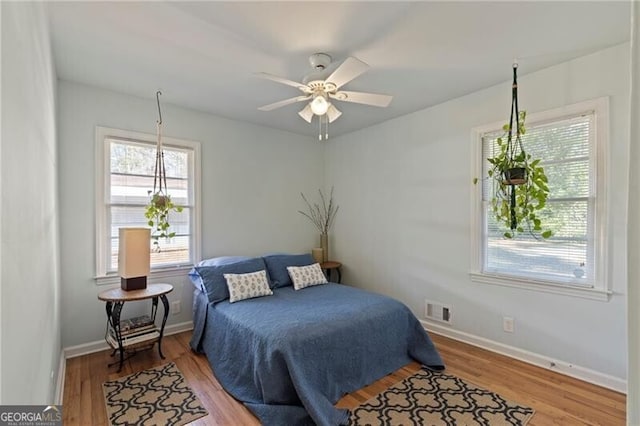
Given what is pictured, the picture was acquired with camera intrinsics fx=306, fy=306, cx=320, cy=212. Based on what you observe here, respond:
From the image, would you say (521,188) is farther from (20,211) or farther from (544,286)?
(20,211)

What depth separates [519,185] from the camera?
266 cm

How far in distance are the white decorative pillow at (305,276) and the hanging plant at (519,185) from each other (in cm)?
201

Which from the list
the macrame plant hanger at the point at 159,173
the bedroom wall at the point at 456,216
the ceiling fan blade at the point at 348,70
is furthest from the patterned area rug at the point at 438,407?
the macrame plant hanger at the point at 159,173

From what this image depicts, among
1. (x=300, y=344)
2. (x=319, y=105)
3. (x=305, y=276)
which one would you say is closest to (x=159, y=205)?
(x=305, y=276)

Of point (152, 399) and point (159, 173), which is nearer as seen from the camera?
point (152, 399)

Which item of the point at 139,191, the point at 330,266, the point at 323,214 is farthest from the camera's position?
the point at 323,214

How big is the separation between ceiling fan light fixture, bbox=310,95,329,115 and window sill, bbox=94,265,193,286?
2.45 metres

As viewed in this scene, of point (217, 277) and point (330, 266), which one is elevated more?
point (217, 277)

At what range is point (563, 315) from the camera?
270 centimetres

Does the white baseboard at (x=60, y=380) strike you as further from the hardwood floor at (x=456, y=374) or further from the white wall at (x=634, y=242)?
the white wall at (x=634, y=242)

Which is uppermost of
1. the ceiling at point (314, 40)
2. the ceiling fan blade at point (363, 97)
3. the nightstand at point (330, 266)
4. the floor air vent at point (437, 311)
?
the ceiling at point (314, 40)

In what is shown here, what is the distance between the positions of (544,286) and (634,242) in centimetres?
278

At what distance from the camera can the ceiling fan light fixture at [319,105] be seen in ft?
8.12

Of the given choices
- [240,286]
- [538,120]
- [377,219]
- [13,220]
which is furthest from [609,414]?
[13,220]
